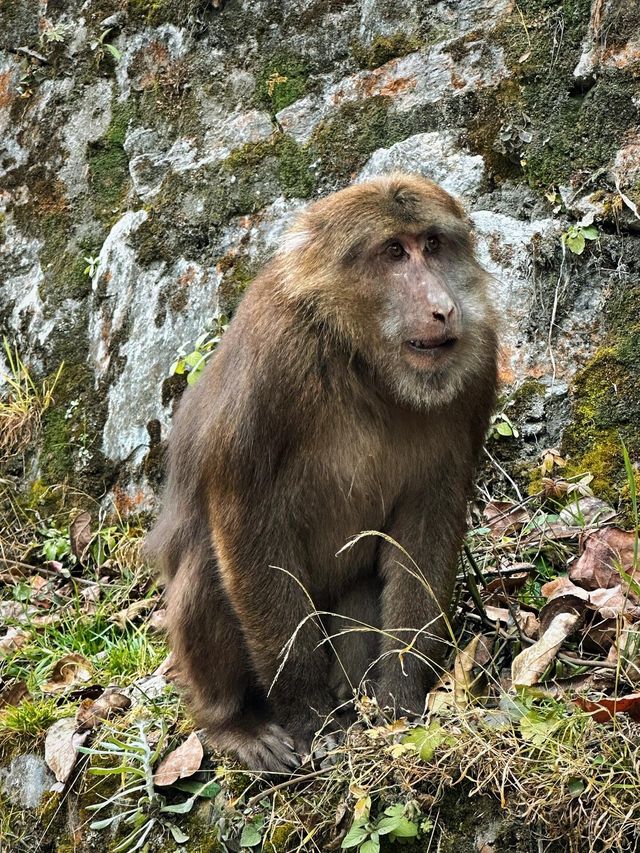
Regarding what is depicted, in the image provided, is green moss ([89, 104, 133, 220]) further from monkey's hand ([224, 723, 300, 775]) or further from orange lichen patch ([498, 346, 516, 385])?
monkey's hand ([224, 723, 300, 775])

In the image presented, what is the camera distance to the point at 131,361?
670cm

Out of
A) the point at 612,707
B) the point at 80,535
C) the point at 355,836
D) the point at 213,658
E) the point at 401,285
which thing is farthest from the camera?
the point at 80,535

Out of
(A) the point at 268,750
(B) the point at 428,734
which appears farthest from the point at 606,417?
(A) the point at 268,750

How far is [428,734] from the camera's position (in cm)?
351

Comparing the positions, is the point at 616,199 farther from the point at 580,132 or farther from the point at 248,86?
the point at 248,86

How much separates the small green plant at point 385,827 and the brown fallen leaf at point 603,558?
1354 millimetres

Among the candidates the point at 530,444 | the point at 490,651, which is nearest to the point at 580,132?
the point at 530,444

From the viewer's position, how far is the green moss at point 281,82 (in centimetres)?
666

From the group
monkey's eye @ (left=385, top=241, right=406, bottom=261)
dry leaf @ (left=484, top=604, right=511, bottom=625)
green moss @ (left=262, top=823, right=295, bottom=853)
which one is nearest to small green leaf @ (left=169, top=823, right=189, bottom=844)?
green moss @ (left=262, top=823, right=295, bottom=853)

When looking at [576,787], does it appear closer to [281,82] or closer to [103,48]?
[281,82]

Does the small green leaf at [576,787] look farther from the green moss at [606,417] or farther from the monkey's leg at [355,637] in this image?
the green moss at [606,417]

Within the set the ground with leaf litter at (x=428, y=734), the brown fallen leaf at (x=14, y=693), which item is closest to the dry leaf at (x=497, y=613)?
the ground with leaf litter at (x=428, y=734)

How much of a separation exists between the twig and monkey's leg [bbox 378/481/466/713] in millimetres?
408

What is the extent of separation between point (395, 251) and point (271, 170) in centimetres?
292
